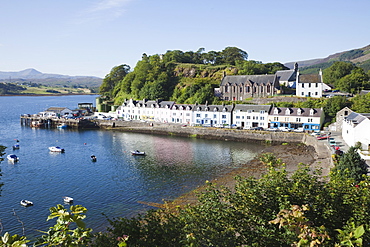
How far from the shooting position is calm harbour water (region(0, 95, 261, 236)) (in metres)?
23.9

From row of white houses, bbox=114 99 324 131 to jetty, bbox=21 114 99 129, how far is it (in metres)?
8.52

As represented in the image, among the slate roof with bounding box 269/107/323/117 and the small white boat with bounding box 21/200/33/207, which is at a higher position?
the slate roof with bounding box 269/107/323/117

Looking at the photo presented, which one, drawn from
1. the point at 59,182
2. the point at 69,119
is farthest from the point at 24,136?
the point at 59,182

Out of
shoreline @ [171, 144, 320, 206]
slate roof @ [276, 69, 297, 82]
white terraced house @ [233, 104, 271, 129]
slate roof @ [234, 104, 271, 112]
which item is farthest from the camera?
slate roof @ [276, 69, 297, 82]

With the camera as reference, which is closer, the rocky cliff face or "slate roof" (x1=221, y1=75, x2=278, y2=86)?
"slate roof" (x1=221, y1=75, x2=278, y2=86)

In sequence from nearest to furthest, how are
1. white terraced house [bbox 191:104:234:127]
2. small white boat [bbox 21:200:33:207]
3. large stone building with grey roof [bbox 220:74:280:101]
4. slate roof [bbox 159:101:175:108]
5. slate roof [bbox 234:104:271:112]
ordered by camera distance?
small white boat [bbox 21:200:33:207] → slate roof [bbox 234:104:271:112] → white terraced house [bbox 191:104:234:127] → slate roof [bbox 159:101:175:108] → large stone building with grey roof [bbox 220:74:280:101]

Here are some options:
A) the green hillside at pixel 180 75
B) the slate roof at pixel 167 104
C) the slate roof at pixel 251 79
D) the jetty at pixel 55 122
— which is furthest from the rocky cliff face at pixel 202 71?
the jetty at pixel 55 122

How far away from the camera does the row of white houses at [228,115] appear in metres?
52.1

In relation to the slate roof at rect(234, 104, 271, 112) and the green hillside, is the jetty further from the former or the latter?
the slate roof at rect(234, 104, 271, 112)

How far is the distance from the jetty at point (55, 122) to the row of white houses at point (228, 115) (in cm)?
852

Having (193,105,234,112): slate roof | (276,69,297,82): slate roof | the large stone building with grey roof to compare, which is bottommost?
(193,105,234,112): slate roof

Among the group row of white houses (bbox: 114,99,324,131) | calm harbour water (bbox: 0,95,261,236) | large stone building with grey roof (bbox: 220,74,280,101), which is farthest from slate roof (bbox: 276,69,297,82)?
calm harbour water (bbox: 0,95,261,236)

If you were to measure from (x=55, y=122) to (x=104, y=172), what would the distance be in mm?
44228

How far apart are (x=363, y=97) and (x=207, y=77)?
41.4 m
